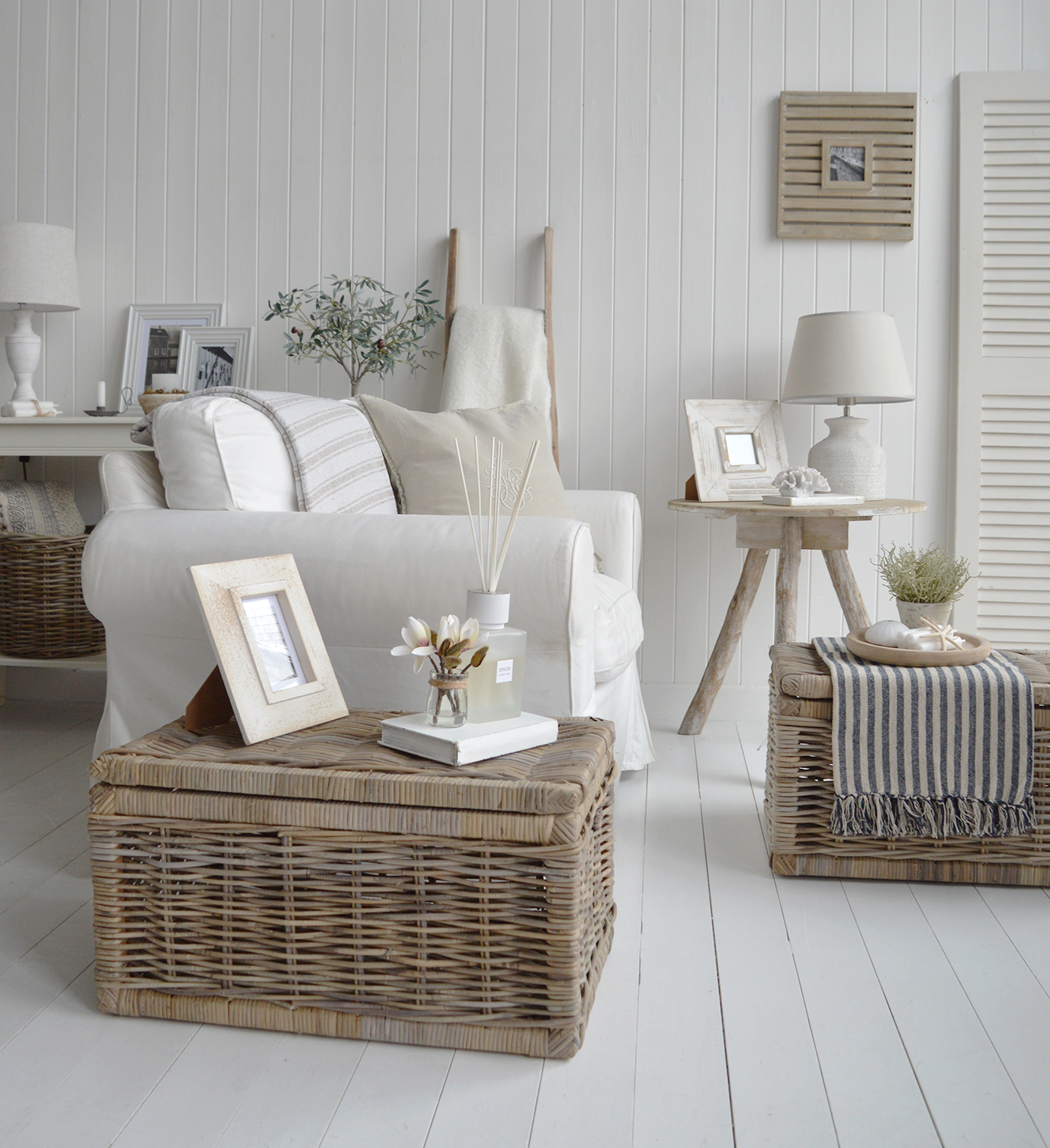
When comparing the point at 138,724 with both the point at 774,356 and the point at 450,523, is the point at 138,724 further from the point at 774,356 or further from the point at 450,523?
the point at 774,356

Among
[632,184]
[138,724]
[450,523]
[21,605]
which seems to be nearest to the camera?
[450,523]

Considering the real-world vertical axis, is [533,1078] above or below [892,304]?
below

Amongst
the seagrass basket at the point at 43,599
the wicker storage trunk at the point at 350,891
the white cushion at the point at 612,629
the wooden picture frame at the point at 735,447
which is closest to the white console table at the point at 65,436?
the seagrass basket at the point at 43,599

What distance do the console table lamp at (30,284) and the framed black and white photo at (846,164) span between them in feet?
7.03

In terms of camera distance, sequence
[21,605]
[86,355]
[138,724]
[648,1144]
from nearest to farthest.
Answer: [648,1144] → [138,724] → [21,605] → [86,355]

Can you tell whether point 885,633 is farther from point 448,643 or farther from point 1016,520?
point 1016,520

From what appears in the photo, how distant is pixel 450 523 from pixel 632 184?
162cm

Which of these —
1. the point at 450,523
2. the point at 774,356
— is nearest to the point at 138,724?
the point at 450,523

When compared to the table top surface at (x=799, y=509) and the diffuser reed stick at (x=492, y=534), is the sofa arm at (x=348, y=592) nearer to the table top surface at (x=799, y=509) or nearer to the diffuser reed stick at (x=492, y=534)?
the diffuser reed stick at (x=492, y=534)

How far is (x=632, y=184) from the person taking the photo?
9.68ft

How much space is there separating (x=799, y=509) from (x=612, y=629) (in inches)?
26.2

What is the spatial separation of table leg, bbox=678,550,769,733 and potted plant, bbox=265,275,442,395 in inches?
42.5

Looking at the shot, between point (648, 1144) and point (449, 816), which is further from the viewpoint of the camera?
point (449, 816)

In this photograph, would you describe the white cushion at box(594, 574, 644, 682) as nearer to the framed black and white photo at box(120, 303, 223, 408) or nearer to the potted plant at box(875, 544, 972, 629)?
the potted plant at box(875, 544, 972, 629)
